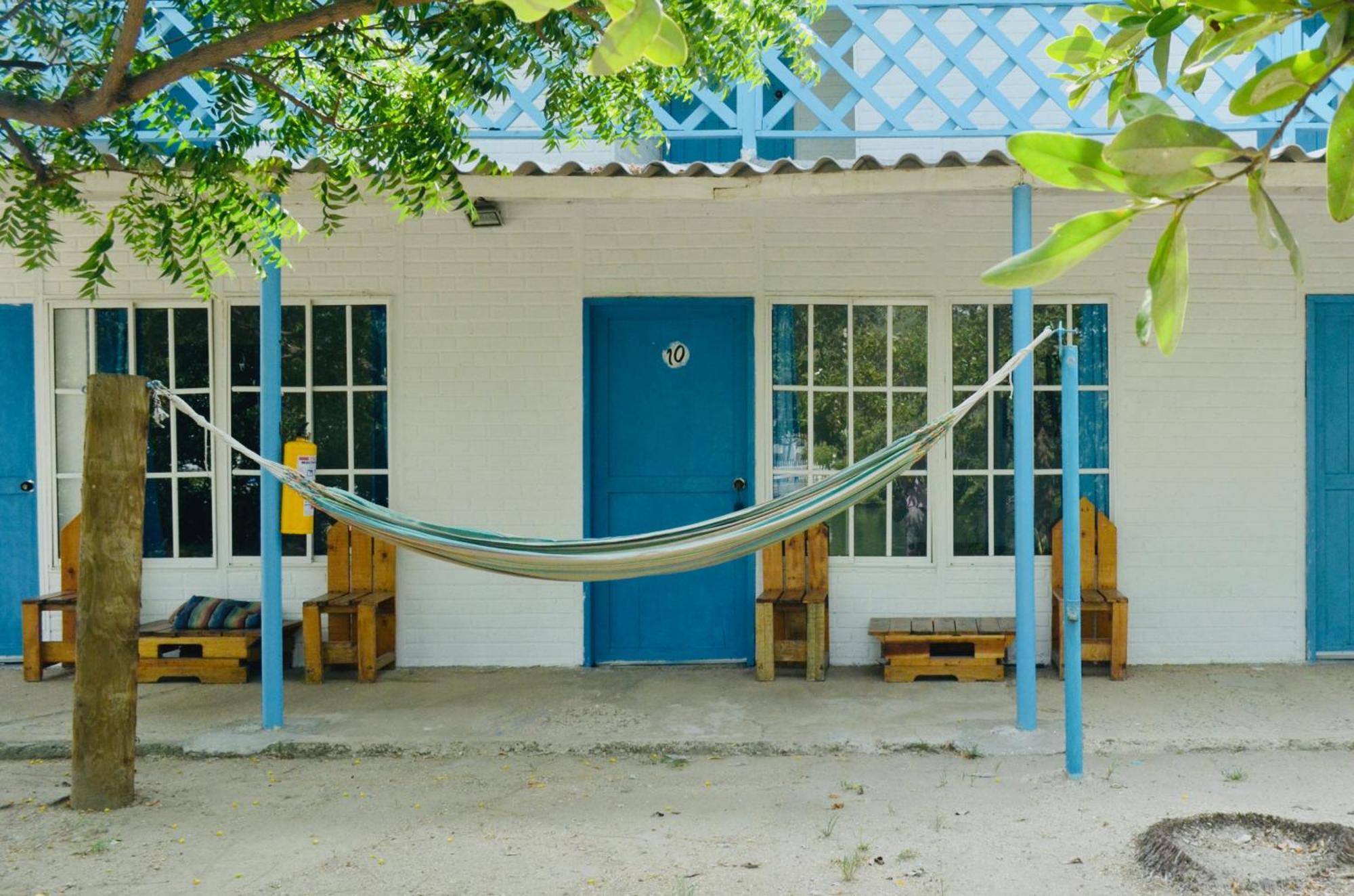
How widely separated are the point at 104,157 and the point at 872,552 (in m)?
4.02

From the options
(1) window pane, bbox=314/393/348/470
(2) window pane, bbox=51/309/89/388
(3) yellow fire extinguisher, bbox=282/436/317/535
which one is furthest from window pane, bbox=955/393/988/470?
(2) window pane, bbox=51/309/89/388

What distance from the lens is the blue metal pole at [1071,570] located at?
4.68m

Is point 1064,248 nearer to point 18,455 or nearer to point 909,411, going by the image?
point 909,411

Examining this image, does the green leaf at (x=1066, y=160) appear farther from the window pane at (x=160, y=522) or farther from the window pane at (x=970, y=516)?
the window pane at (x=160, y=522)

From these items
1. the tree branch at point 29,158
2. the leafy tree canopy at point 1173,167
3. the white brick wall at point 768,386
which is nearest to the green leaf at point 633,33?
the leafy tree canopy at point 1173,167

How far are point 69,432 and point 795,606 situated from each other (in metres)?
3.91

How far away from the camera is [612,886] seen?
381 cm

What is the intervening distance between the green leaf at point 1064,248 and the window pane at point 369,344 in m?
6.09

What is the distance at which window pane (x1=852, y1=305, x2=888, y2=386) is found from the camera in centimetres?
659

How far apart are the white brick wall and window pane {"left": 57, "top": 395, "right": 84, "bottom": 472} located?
4.2 inches

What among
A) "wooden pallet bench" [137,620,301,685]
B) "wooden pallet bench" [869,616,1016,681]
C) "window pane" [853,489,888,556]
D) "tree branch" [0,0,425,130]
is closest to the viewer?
"tree branch" [0,0,425,130]

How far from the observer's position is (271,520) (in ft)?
17.6

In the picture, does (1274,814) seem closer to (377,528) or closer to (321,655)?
(377,528)

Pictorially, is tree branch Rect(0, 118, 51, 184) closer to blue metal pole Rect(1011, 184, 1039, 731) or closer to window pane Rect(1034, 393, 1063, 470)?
blue metal pole Rect(1011, 184, 1039, 731)
